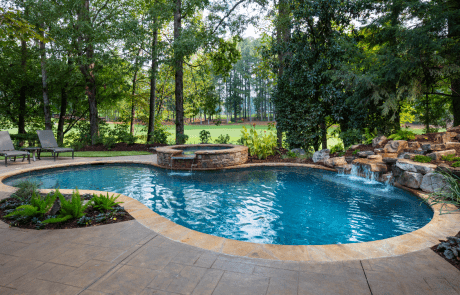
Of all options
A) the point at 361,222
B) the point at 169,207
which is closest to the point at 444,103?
the point at 361,222

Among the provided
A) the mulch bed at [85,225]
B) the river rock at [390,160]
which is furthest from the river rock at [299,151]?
the mulch bed at [85,225]

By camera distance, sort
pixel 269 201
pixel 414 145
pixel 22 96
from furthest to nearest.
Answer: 1. pixel 22 96
2. pixel 414 145
3. pixel 269 201

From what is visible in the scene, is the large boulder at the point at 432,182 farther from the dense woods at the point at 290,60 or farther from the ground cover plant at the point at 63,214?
the ground cover plant at the point at 63,214

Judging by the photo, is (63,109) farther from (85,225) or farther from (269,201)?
(269,201)

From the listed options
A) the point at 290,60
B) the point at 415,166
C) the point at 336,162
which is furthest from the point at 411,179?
the point at 290,60

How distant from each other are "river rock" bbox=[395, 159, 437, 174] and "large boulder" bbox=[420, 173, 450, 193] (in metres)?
0.17

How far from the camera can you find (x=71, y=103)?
14633mm

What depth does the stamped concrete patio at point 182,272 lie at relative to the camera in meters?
1.93

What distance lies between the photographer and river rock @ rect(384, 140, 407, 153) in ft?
23.1

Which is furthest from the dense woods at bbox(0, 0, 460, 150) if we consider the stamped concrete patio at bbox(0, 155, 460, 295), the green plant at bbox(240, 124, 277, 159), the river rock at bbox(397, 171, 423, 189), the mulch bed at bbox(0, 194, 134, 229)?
the stamped concrete patio at bbox(0, 155, 460, 295)

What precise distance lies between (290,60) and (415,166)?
21.6ft

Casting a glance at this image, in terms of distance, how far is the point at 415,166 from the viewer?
18.2 ft

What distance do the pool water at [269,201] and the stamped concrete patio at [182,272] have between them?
3.59 ft

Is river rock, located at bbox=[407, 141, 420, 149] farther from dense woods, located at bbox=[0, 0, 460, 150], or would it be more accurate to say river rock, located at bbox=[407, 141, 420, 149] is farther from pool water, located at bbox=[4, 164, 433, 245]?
pool water, located at bbox=[4, 164, 433, 245]
